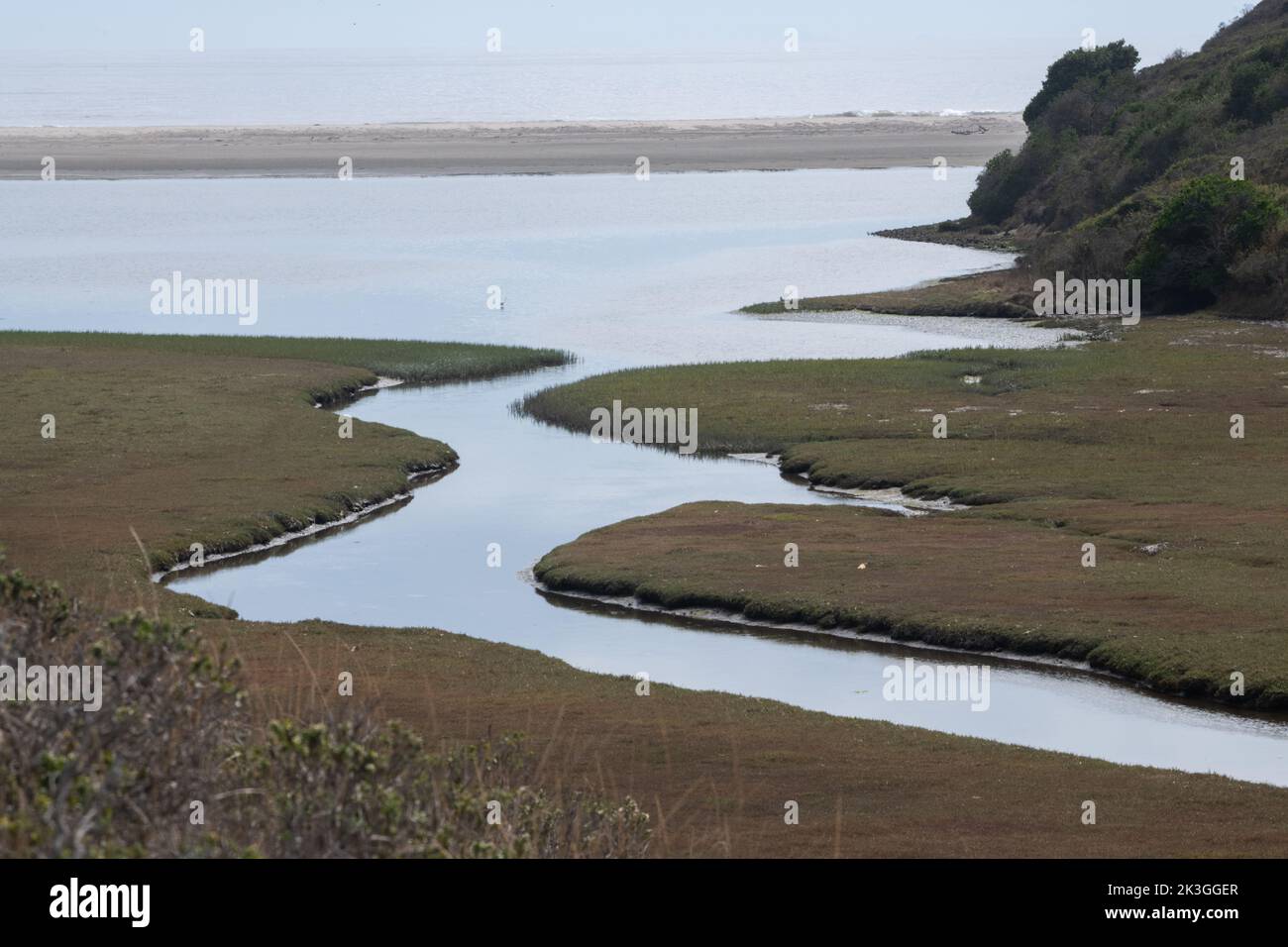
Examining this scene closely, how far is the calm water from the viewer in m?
32.1

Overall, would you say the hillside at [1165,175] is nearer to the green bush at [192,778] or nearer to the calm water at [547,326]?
the calm water at [547,326]

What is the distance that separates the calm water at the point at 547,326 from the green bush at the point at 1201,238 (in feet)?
25.9

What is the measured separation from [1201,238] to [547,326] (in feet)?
122

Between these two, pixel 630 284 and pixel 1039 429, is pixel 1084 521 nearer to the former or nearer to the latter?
pixel 1039 429

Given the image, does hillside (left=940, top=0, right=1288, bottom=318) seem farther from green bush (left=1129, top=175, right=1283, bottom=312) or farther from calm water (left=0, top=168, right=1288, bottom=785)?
calm water (left=0, top=168, right=1288, bottom=785)

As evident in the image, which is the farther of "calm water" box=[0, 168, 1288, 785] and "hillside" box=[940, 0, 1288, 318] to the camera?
"hillside" box=[940, 0, 1288, 318]

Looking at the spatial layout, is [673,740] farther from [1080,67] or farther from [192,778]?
[1080,67]

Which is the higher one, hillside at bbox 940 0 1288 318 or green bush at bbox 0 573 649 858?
hillside at bbox 940 0 1288 318

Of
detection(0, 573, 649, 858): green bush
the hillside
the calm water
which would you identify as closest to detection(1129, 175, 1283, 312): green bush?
the hillside

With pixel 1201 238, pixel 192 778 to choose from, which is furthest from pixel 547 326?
pixel 192 778

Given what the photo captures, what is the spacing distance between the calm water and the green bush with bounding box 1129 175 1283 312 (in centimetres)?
788

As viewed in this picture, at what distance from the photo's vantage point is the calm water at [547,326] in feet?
105

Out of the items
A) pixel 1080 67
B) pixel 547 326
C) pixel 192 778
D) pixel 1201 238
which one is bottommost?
pixel 192 778

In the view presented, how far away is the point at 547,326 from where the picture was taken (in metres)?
95.8
